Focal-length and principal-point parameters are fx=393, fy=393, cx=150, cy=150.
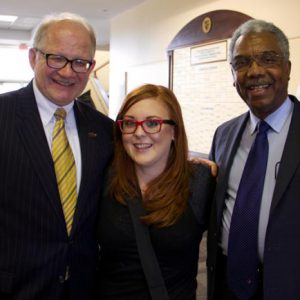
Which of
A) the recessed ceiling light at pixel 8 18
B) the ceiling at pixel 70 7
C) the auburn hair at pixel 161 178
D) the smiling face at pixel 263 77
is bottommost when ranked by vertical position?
the auburn hair at pixel 161 178

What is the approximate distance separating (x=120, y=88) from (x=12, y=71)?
253 inches

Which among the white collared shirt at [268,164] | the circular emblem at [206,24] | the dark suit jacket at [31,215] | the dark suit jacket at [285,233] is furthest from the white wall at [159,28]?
the dark suit jacket at [31,215]

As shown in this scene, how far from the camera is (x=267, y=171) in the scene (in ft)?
5.26

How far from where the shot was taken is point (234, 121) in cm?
199

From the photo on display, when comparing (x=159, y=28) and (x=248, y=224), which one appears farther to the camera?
(x=159, y=28)

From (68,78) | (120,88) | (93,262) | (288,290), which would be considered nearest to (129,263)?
(93,262)

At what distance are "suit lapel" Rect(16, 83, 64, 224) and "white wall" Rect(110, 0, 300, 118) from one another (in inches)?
89.9

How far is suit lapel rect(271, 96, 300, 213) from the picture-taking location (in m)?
1.48

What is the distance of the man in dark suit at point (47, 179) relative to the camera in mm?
1521

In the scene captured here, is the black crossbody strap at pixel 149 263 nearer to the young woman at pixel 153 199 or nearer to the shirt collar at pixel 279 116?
the young woman at pixel 153 199

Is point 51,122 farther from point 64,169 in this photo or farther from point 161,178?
point 161,178

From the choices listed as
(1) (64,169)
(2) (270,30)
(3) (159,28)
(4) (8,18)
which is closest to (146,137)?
(1) (64,169)

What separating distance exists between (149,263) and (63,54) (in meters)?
0.92

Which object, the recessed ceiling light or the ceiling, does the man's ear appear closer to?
the ceiling
